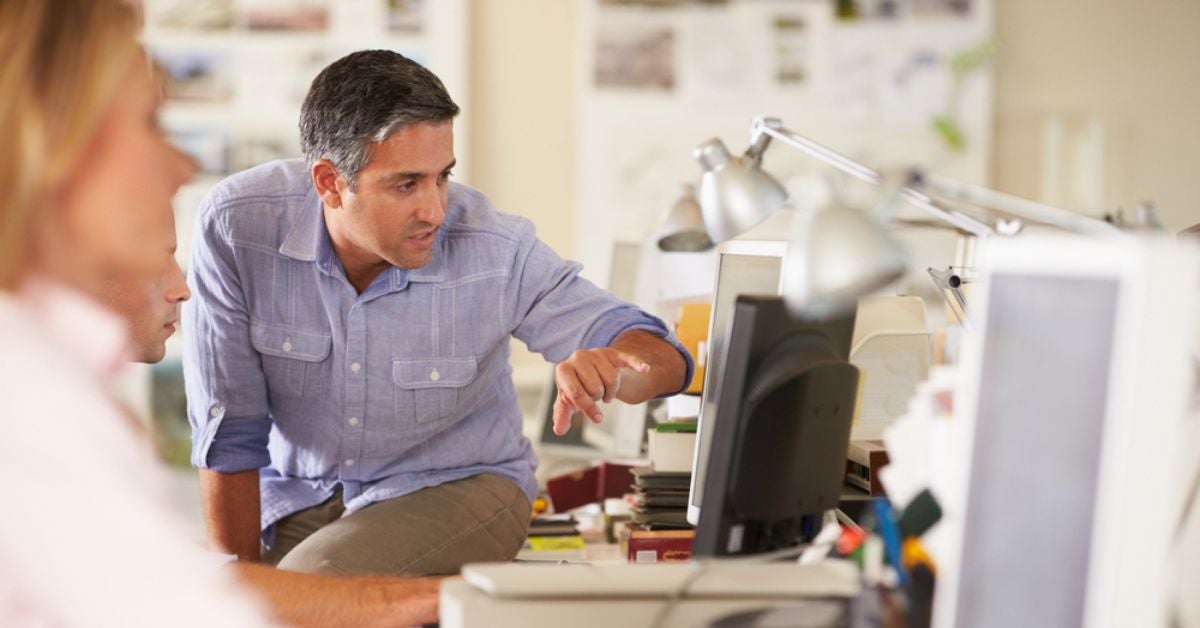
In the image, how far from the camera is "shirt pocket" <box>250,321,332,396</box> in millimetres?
2189

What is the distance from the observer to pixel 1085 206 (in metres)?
4.40

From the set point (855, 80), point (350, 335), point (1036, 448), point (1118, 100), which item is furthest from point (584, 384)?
point (1118, 100)

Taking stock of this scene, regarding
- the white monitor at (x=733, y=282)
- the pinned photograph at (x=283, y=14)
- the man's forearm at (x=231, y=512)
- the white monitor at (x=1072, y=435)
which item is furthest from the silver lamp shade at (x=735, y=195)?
the pinned photograph at (x=283, y=14)

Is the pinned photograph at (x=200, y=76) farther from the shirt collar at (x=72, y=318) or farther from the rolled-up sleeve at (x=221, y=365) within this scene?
the shirt collar at (x=72, y=318)

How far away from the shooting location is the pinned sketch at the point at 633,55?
4.28 metres

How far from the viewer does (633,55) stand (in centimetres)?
429

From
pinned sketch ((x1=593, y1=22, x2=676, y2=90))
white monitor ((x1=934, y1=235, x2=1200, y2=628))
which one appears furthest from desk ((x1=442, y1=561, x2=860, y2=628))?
pinned sketch ((x1=593, y1=22, x2=676, y2=90))

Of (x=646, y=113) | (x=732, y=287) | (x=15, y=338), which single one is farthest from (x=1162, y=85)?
(x=15, y=338)

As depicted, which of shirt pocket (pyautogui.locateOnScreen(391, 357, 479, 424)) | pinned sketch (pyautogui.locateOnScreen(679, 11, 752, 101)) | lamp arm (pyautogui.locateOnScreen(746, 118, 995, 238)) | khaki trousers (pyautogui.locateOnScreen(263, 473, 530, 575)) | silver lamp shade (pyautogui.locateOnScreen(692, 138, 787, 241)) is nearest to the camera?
lamp arm (pyautogui.locateOnScreen(746, 118, 995, 238))

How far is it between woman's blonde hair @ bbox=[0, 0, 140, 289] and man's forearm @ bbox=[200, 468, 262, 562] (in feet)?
4.40

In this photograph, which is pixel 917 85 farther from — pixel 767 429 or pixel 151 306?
pixel 767 429

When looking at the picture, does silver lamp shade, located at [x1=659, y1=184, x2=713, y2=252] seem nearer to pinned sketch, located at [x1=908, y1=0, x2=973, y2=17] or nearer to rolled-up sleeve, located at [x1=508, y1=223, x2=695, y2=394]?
rolled-up sleeve, located at [x1=508, y1=223, x2=695, y2=394]

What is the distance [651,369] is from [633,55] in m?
2.48

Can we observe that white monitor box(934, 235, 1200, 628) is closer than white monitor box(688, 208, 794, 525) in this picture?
Yes
